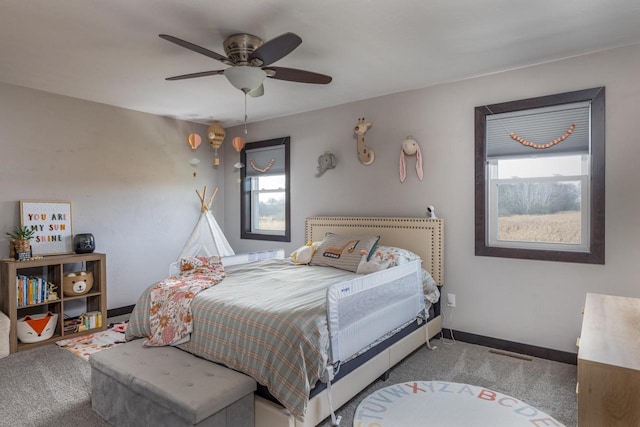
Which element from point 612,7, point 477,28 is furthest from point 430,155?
point 612,7

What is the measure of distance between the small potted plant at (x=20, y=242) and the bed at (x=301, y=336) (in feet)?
5.05

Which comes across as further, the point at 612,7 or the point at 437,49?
the point at 437,49

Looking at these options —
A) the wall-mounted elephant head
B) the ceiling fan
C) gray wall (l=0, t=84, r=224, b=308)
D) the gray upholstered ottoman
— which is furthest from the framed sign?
the wall-mounted elephant head

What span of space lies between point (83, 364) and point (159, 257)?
71.8 inches

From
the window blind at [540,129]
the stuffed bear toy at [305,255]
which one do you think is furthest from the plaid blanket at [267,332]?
the window blind at [540,129]

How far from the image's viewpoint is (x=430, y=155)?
3512 millimetres

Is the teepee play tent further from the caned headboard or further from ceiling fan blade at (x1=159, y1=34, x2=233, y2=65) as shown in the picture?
ceiling fan blade at (x1=159, y1=34, x2=233, y2=65)

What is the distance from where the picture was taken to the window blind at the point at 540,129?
112 inches

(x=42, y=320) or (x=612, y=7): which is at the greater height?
(x=612, y=7)

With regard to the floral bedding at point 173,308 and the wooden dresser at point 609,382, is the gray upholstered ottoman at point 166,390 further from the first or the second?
the wooden dresser at point 609,382

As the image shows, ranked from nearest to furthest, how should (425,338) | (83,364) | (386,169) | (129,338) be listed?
1. (129,338)
2. (83,364)
3. (425,338)
4. (386,169)

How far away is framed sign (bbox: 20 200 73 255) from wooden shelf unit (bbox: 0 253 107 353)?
0.51ft

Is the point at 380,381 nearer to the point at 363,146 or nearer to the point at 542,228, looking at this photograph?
the point at 542,228

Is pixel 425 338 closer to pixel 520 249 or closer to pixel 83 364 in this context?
pixel 520 249
